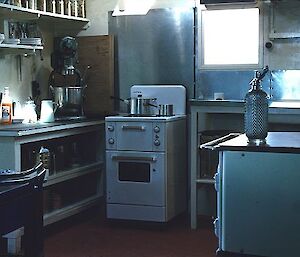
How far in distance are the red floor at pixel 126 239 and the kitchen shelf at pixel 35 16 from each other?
1783 mm

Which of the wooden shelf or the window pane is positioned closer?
the wooden shelf

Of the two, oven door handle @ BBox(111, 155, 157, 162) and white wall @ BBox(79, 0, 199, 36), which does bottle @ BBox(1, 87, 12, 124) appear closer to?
oven door handle @ BBox(111, 155, 157, 162)

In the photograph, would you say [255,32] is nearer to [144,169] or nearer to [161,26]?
[161,26]

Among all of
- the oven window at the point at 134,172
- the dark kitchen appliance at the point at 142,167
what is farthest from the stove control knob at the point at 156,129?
the oven window at the point at 134,172

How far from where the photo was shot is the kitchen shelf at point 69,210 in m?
4.65

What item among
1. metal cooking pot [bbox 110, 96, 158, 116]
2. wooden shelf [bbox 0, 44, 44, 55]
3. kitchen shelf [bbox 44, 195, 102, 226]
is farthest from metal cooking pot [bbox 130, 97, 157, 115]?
wooden shelf [bbox 0, 44, 44, 55]

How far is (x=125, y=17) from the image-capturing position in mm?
5703

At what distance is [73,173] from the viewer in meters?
4.99

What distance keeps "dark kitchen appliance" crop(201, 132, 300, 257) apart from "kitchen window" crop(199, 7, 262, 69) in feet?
8.90

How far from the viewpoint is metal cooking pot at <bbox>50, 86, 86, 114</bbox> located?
5.27 meters

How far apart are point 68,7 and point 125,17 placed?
563mm

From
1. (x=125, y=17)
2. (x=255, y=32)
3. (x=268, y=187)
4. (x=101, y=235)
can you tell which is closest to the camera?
(x=268, y=187)

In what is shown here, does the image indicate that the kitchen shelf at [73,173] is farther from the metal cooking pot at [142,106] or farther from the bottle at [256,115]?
the bottle at [256,115]

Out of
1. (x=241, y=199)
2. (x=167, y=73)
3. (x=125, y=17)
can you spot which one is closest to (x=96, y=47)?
(x=125, y=17)
